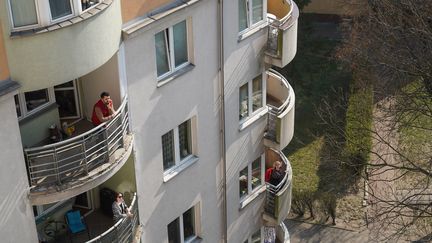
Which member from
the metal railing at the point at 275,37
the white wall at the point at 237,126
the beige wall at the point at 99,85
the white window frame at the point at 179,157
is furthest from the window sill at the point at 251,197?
the beige wall at the point at 99,85

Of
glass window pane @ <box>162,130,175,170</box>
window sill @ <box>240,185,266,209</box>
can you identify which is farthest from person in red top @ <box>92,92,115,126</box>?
window sill @ <box>240,185,266,209</box>

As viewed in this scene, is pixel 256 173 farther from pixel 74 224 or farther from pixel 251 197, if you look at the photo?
pixel 74 224

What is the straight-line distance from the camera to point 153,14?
16.4m

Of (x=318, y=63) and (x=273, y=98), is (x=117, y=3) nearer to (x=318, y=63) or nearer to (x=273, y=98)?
(x=273, y=98)

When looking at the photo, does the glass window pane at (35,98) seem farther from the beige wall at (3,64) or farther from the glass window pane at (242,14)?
the glass window pane at (242,14)

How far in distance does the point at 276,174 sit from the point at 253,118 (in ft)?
8.66

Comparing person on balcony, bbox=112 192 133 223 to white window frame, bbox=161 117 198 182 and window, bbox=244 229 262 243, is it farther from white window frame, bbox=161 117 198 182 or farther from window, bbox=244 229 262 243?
window, bbox=244 229 262 243

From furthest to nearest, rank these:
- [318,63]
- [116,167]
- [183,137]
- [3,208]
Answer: [318,63]
[183,137]
[116,167]
[3,208]

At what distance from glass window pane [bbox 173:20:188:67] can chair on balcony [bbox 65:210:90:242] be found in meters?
4.44

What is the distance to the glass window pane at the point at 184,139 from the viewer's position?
19.2 metres

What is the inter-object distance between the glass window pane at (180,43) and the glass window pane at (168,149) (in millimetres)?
1852

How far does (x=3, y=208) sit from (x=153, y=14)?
536 centimetres

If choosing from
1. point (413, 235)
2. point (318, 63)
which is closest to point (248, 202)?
point (413, 235)

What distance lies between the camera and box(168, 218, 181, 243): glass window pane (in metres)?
20.1
